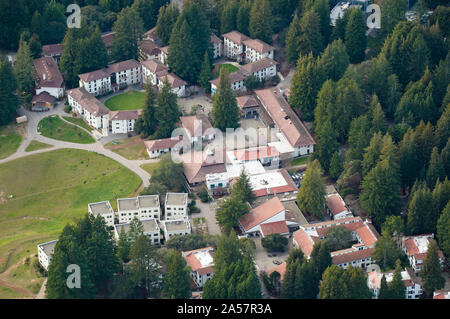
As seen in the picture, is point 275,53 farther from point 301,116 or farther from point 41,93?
point 41,93

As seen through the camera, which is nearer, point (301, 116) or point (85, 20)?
point (301, 116)

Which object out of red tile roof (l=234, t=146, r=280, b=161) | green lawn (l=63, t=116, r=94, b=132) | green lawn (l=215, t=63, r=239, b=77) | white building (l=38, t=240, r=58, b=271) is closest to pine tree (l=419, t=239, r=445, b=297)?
red tile roof (l=234, t=146, r=280, b=161)

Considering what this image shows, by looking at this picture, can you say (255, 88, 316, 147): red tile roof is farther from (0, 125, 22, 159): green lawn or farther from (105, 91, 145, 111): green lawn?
(0, 125, 22, 159): green lawn

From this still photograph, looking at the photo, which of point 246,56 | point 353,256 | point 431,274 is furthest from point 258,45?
point 431,274

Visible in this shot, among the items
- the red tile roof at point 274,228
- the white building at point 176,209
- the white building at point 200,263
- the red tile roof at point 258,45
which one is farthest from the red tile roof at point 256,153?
the red tile roof at point 258,45

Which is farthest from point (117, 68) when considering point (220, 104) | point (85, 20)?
point (220, 104)

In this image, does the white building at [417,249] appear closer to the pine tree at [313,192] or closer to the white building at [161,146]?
the pine tree at [313,192]
